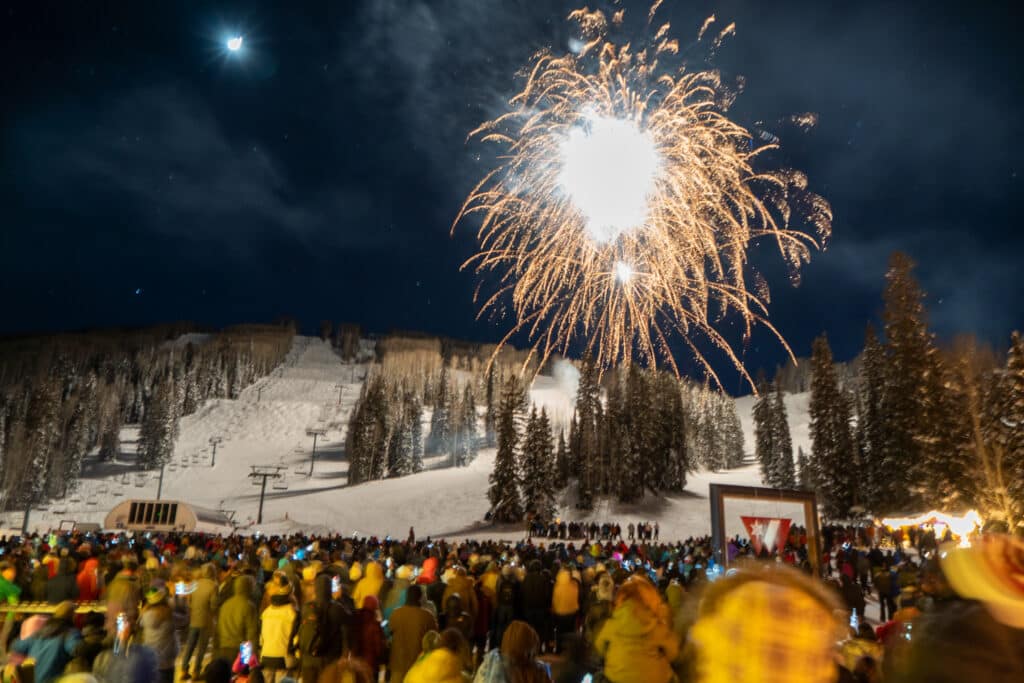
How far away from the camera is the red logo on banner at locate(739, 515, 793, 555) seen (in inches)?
703

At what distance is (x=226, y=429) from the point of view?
97.8 metres

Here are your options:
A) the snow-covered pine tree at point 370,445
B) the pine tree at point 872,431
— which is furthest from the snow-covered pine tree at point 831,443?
the snow-covered pine tree at point 370,445

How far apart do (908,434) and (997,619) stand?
43.9m

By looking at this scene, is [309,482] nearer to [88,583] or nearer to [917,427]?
[917,427]

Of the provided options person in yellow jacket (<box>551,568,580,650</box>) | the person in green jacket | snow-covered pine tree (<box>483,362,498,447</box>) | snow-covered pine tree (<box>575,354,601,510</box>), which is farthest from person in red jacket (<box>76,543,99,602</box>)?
snow-covered pine tree (<box>483,362,498,447</box>)

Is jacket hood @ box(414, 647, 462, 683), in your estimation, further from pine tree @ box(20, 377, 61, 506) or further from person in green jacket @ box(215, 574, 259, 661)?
pine tree @ box(20, 377, 61, 506)

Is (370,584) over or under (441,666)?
under

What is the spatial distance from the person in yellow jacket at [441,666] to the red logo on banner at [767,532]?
610 inches

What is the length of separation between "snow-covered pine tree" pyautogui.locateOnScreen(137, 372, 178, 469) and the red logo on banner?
7410 cm

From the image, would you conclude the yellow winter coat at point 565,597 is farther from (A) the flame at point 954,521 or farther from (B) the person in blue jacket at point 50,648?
(A) the flame at point 954,521

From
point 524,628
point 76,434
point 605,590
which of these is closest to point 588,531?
point 605,590

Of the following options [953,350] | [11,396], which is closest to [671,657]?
[953,350]

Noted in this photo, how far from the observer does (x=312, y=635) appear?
6.50 meters

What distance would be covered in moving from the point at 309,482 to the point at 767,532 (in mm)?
63416
